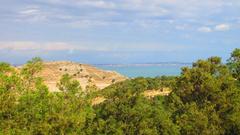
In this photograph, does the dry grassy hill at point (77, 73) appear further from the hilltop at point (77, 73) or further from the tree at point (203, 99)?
the tree at point (203, 99)

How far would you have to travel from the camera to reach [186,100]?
60.8m

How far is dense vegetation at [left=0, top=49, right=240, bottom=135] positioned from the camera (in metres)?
39.2

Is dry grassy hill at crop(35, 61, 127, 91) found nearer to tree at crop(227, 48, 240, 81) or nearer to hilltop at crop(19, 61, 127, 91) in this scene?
hilltop at crop(19, 61, 127, 91)

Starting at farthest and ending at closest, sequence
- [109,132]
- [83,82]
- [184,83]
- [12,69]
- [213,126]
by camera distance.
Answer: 1. [83,82]
2. [184,83]
3. [213,126]
4. [109,132]
5. [12,69]

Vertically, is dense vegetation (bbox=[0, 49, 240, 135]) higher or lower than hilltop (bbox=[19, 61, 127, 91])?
higher

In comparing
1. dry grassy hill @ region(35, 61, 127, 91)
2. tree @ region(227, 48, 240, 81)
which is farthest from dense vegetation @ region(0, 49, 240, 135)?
dry grassy hill @ region(35, 61, 127, 91)

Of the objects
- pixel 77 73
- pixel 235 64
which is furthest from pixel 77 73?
pixel 235 64

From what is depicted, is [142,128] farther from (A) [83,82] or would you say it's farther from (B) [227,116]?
(A) [83,82]

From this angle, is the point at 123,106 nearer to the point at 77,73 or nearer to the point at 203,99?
the point at 203,99

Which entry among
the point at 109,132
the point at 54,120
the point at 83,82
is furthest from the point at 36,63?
the point at 83,82

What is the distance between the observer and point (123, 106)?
2105 inches

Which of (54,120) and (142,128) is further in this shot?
(142,128)

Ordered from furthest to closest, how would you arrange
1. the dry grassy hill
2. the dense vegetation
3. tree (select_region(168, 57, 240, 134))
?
1. the dry grassy hill
2. tree (select_region(168, 57, 240, 134))
3. the dense vegetation

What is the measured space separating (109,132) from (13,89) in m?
16.9
